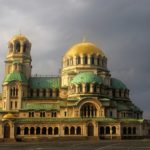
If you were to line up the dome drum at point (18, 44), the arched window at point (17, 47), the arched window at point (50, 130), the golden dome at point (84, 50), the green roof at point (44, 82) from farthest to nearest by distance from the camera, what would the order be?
1. the arched window at point (17, 47)
2. the dome drum at point (18, 44)
3. the green roof at point (44, 82)
4. the golden dome at point (84, 50)
5. the arched window at point (50, 130)

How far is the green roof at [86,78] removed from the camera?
3930 inches

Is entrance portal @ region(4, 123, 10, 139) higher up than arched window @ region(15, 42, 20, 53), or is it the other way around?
arched window @ region(15, 42, 20, 53)

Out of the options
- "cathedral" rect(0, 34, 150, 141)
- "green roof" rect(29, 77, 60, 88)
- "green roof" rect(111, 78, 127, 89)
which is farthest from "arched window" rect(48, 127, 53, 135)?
"green roof" rect(111, 78, 127, 89)

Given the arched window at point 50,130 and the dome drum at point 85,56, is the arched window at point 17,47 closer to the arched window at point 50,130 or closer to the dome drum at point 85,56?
the dome drum at point 85,56

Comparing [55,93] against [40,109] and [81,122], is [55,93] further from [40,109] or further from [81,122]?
[81,122]

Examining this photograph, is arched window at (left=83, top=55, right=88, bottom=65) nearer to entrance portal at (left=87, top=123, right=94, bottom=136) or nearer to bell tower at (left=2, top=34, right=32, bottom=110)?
bell tower at (left=2, top=34, right=32, bottom=110)

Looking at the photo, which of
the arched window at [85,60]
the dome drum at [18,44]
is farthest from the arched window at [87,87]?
the dome drum at [18,44]

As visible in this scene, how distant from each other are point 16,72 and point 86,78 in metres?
19.5

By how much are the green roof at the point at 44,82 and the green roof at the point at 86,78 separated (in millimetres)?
9212

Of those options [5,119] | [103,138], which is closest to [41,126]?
[5,119]

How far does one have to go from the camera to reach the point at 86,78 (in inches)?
3942

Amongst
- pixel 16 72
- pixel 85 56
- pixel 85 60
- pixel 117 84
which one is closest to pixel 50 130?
pixel 16 72

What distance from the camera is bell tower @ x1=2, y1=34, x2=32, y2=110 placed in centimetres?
10306

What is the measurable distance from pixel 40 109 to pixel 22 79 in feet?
32.9
